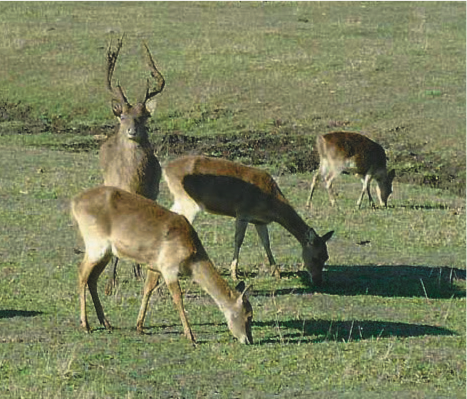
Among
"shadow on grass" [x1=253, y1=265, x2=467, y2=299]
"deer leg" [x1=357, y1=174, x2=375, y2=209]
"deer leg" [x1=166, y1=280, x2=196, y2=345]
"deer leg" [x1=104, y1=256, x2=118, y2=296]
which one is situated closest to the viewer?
"deer leg" [x1=166, y1=280, x2=196, y2=345]

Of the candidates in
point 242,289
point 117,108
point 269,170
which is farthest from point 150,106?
point 269,170

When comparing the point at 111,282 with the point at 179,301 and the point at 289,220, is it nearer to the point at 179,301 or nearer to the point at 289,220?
the point at 289,220

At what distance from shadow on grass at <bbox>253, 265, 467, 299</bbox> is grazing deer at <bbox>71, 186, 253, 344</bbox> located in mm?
2609

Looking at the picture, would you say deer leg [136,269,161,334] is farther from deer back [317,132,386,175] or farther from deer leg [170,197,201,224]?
deer back [317,132,386,175]

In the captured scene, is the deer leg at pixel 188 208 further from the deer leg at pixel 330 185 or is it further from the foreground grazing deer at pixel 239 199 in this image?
the deer leg at pixel 330 185

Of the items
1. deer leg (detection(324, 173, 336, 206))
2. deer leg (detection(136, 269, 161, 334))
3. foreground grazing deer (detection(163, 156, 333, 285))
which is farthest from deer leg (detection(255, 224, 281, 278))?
deer leg (detection(324, 173, 336, 206))

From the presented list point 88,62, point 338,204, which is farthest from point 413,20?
point 338,204

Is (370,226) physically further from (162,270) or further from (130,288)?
(162,270)

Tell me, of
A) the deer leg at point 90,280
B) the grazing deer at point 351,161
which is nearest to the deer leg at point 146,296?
the deer leg at point 90,280

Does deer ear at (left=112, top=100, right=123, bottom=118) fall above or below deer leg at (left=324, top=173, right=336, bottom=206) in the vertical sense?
above

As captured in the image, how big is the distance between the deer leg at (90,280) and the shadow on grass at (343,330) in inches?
63.0

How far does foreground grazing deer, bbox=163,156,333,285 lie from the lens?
48.7 ft

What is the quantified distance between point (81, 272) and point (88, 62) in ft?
72.0

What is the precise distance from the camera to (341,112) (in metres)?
28.3
